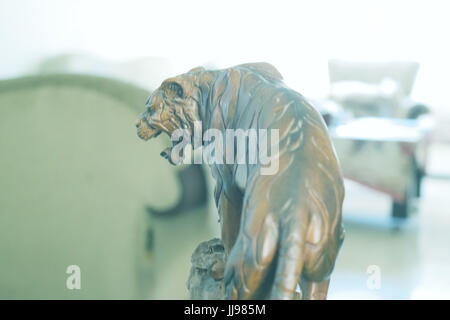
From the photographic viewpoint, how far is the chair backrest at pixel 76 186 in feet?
4.16

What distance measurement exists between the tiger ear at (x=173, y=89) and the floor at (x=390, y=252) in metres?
1.19

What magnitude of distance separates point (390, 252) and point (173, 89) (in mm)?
1716

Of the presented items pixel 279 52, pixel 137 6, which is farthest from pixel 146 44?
pixel 279 52

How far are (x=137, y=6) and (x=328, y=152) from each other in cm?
Result: 202

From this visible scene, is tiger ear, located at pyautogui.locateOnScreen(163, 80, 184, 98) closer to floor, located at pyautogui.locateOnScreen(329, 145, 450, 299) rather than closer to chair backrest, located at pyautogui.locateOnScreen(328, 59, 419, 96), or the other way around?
floor, located at pyautogui.locateOnScreen(329, 145, 450, 299)

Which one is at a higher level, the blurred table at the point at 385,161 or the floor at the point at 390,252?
the blurred table at the point at 385,161

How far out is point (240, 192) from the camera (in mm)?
593

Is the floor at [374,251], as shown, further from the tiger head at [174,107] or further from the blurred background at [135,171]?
the tiger head at [174,107]

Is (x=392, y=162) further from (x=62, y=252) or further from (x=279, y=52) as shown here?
(x=62, y=252)

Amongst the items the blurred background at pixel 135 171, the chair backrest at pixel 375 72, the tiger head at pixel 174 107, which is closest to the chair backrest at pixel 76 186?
the blurred background at pixel 135 171

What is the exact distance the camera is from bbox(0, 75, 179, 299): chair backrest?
127cm

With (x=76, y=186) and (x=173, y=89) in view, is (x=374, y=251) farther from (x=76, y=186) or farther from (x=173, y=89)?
(x=173, y=89)

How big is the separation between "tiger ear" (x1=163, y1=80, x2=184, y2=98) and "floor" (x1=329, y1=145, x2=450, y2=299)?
1185 millimetres

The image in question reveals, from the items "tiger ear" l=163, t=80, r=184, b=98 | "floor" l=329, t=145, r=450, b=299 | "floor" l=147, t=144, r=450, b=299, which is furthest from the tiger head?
"floor" l=329, t=145, r=450, b=299
